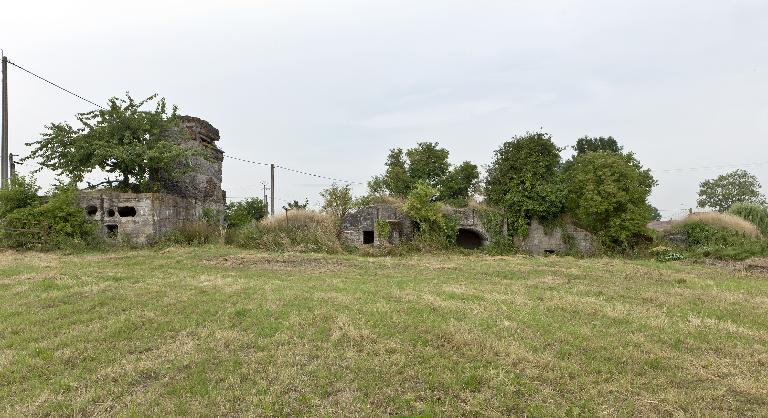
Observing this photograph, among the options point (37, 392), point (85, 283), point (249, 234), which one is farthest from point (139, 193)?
point (37, 392)

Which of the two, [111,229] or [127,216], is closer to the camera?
[111,229]

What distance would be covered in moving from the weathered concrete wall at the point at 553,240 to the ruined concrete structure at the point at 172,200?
1281cm

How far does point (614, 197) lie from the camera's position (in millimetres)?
15039

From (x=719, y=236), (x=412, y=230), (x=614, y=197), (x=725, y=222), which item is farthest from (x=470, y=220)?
(x=725, y=222)

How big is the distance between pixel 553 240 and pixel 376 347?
44.4ft

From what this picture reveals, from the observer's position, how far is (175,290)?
796 centimetres

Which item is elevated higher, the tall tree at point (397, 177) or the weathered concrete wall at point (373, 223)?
the tall tree at point (397, 177)

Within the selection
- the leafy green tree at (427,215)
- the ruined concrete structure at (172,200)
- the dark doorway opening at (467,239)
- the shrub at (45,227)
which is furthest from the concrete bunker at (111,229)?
the dark doorway opening at (467,239)

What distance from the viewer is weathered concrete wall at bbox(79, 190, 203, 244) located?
15.2 metres

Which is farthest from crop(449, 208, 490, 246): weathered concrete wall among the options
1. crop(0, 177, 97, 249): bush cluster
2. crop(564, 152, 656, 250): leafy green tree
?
crop(0, 177, 97, 249): bush cluster

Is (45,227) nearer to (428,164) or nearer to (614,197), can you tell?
(428,164)

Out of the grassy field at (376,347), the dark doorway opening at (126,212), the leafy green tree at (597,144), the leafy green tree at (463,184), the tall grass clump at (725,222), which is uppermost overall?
the leafy green tree at (597,144)

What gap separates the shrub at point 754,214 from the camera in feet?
58.6

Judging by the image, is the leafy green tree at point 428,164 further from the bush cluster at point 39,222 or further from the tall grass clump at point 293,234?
the bush cluster at point 39,222
